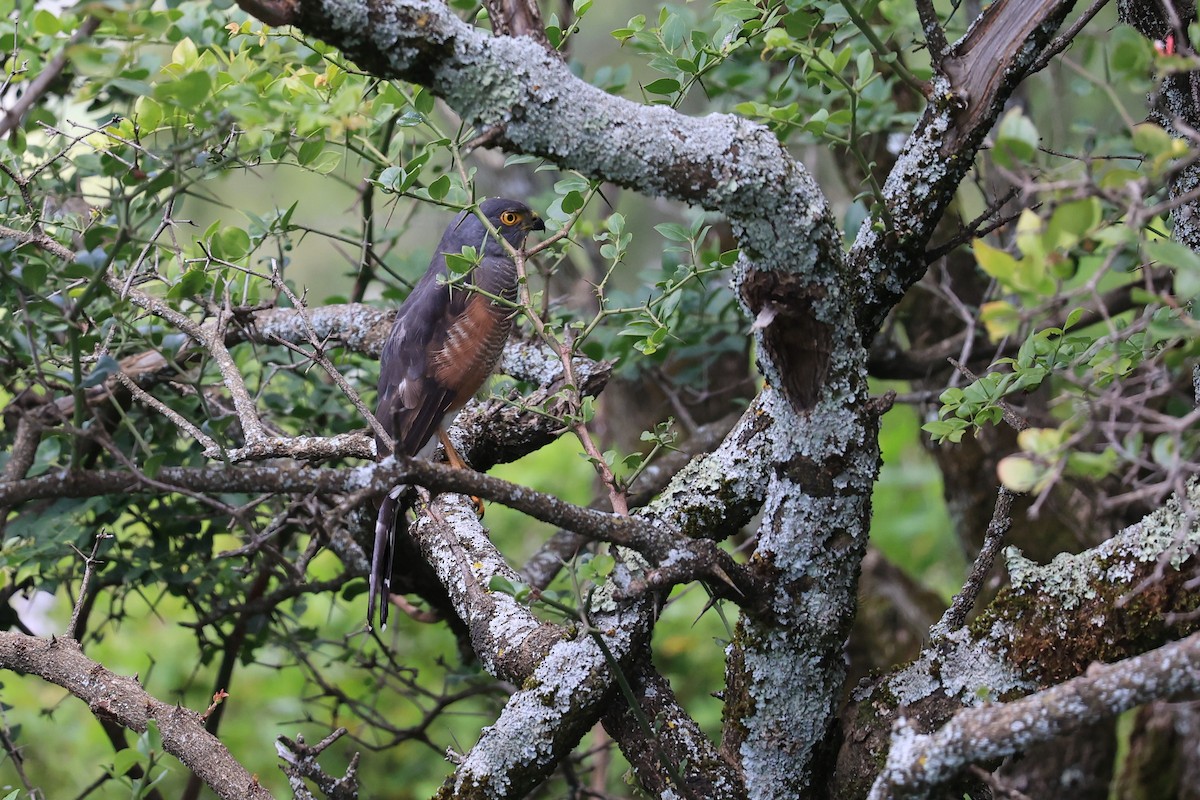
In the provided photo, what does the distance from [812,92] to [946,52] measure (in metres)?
2.30

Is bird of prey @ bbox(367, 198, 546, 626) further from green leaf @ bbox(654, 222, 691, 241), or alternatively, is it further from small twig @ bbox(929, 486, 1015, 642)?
small twig @ bbox(929, 486, 1015, 642)

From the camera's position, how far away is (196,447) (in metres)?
3.32

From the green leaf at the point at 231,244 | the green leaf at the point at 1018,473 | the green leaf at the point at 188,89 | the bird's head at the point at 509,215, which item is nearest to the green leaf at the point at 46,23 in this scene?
the green leaf at the point at 188,89

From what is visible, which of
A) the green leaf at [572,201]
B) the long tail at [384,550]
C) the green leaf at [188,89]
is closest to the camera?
the green leaf at [188,89]

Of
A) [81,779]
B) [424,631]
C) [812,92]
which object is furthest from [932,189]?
[81,779]

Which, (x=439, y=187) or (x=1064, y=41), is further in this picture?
(x=439, y=187)

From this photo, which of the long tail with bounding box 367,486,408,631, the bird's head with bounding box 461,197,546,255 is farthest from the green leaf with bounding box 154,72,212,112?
the bird's head with bounding box 461,197,546,255

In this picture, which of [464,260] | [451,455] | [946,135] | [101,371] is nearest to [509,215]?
[451,455]

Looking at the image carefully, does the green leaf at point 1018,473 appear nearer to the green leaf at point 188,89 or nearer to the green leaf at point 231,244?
the green leaf at point 188,89

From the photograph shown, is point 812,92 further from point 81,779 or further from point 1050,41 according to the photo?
point 81,779

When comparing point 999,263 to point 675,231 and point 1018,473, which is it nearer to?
point 1018,473

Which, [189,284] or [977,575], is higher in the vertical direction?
[189,284]

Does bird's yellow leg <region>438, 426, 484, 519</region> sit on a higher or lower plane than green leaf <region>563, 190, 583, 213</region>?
higher

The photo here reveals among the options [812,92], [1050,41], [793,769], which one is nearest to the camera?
[1050,41]
